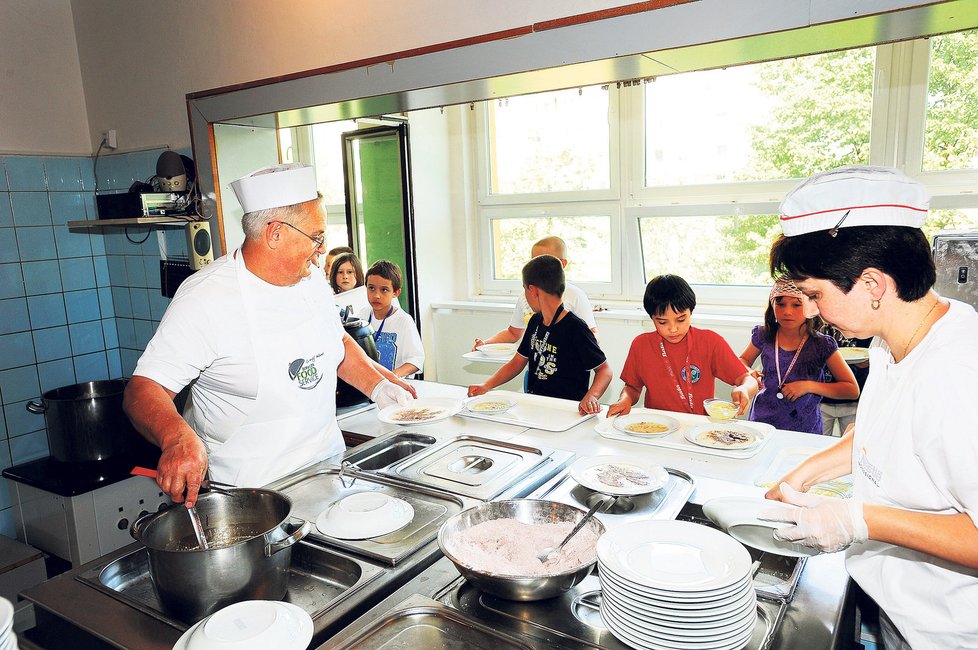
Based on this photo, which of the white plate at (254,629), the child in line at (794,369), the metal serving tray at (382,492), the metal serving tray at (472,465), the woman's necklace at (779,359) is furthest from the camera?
the woman's necklace at (779,359)

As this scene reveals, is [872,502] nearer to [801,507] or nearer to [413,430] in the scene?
[801,507]

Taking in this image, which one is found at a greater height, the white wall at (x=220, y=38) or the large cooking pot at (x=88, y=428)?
the white wall at (x=220, y=38)

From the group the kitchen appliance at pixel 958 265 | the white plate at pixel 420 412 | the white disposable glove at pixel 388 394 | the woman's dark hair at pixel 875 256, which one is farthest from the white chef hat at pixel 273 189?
the kitchen appliance at pixel 958 265

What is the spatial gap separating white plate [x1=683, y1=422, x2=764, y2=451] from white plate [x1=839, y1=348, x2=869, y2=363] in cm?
121

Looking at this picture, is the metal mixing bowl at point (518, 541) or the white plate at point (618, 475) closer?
the metal mixing bowl at point (518, 541)

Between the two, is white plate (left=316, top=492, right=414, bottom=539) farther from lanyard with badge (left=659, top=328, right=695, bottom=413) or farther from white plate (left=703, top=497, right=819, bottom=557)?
lanyard with badge (left=659, top=328, right=695, bottom=413)

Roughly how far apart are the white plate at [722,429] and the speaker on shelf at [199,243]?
2.16 metres

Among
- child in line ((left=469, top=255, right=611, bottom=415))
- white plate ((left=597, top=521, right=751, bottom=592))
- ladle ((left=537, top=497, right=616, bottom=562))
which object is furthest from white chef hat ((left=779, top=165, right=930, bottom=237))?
child in line ((left=469, top=255, right=611, bottom=415))

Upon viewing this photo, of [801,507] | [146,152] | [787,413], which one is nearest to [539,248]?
[787,413]

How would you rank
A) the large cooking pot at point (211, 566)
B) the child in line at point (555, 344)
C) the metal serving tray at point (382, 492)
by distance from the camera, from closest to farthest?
1. the large cooking pot at point (211, 566)
2. the metal serving tray at point (382, 492)
3. the child in line at point (555, 344)

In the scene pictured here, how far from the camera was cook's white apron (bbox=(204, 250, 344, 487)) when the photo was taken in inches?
73.3

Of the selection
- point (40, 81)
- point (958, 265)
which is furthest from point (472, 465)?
point (40, 81)

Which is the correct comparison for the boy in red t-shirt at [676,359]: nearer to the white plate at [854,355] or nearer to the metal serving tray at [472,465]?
the metal serving tray at [472,465]

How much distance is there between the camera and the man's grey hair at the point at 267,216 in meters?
1.82
